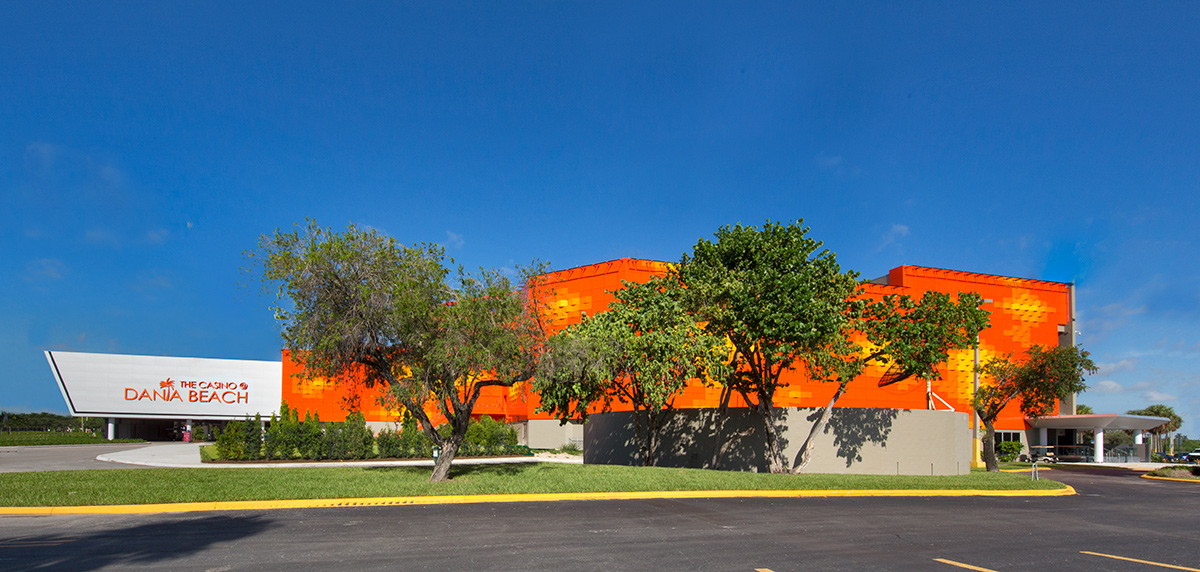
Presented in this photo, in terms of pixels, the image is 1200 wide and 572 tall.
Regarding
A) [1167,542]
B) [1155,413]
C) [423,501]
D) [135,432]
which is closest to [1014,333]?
[1167,542]

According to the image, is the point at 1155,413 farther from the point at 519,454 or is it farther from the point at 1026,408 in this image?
the point at 519,454

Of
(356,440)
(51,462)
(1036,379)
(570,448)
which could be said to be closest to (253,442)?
(356,440)

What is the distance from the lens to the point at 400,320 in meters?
18.3

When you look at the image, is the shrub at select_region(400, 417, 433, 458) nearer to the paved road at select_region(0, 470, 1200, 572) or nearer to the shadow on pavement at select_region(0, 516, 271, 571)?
the paved road at select_region(0, 470, 1200, 572)

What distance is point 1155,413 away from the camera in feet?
319

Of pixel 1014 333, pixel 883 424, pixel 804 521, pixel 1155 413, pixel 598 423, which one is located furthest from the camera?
pixel 1155 413

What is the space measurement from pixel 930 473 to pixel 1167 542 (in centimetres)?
1638

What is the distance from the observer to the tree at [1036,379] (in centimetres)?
3562

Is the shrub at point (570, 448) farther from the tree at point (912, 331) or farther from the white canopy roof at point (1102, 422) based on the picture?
the white canopy roof at point (1102, 422)

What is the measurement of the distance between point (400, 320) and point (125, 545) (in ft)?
27.5

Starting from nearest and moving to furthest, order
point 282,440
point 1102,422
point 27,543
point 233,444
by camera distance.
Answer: point 27,543
point 233,444
point 282,440
point 1102,422

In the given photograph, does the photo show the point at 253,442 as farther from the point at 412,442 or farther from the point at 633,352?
the point at 633,352

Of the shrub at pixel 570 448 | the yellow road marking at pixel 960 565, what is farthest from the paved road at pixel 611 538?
the shrub at pixel 570 448

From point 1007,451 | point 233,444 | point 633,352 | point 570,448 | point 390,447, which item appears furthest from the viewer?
point 1007,451
